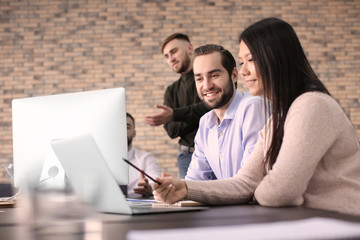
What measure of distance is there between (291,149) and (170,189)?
0.38 m

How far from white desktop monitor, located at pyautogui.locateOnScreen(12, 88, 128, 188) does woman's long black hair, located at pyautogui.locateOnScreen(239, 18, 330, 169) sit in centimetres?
50

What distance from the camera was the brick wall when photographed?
687cm

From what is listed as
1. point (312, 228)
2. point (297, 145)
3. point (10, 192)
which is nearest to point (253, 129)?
point (297, 145)

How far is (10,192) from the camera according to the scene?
2812mm

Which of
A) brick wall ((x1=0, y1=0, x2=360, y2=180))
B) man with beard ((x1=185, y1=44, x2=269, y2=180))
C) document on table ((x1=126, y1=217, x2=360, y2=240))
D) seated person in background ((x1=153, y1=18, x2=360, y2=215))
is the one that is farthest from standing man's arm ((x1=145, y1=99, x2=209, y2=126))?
brick wall ((x1=0, y1=0, x2=360, y2=180))

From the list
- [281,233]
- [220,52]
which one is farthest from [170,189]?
[220,52]

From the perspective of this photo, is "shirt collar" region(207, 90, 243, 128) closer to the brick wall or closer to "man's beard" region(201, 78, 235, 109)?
"man's beard" region(201, 78, 235, 109)

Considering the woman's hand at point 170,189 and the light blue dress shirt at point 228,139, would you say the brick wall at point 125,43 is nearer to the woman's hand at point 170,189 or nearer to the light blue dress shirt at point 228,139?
the light blue dress shirt at point 228,139

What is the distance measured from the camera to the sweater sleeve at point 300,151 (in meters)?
1.31

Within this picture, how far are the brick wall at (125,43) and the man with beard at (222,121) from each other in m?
4.11

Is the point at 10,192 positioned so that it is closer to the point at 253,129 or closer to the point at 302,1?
the point at 253,129

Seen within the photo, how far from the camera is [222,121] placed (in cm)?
250

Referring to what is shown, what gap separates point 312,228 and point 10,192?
2473mm

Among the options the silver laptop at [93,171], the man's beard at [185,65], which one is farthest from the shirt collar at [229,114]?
the man's beard at [185,65]
